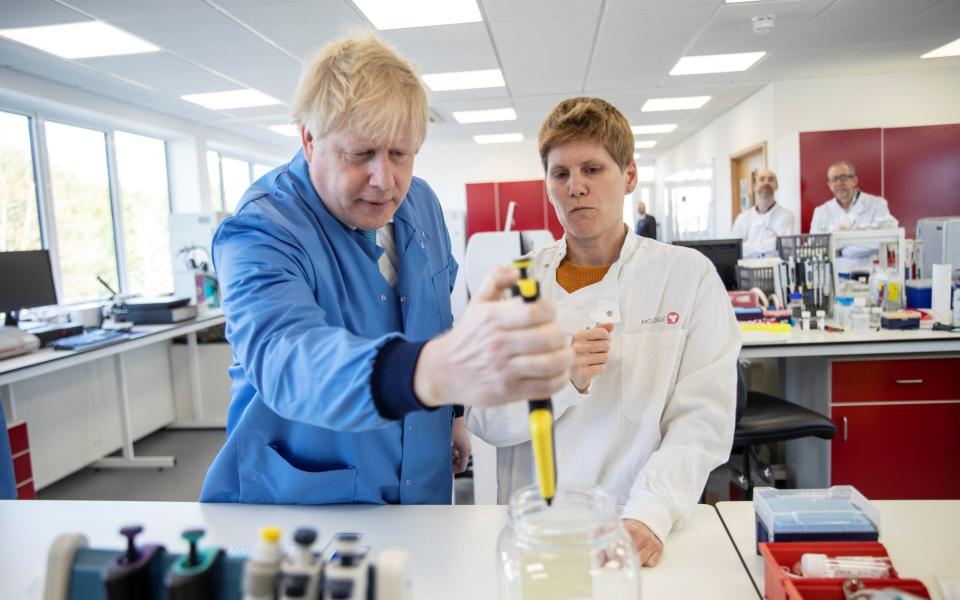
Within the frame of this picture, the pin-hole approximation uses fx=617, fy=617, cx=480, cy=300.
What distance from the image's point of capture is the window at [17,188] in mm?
4863

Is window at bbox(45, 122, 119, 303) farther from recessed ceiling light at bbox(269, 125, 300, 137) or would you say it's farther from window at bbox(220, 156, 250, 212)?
window at bbox(220, 156, 250, 212)

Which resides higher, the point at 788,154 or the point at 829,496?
the point at 788,154

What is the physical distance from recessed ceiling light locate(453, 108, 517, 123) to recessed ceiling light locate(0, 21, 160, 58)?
412 centimetres

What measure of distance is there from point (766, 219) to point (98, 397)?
20.2ft

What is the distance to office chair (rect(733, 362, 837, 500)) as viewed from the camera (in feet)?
7.50

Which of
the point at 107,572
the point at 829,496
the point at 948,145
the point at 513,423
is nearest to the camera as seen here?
the point at 107,572

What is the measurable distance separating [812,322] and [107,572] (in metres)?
3.20

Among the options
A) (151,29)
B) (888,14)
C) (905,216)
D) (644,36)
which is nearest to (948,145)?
(905,216)

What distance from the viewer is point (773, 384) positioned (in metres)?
3.46

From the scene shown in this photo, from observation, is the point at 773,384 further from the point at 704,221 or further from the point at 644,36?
the point at 704,221

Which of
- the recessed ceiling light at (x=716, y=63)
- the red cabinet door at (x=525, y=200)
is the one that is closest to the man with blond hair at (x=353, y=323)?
the recessed ceiling light at (x=716, y=63)

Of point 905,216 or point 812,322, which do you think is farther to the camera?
point 905,216

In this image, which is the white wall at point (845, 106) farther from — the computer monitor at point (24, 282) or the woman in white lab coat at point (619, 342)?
the computer monitor at point (24, 282)

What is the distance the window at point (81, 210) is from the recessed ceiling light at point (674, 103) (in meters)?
6.13
